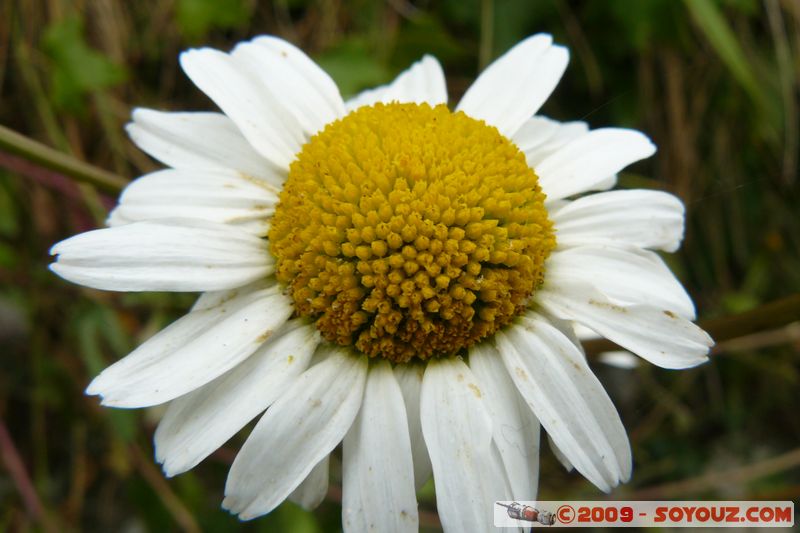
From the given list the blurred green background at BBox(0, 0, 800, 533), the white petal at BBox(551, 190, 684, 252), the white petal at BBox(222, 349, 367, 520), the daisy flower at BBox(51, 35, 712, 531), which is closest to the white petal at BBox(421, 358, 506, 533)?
the daisy flower at BBox(51, 35, 712, 531)

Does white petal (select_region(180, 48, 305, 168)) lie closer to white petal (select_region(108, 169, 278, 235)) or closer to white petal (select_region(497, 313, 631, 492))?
white petal (select_region(108, 169, 278, 235))

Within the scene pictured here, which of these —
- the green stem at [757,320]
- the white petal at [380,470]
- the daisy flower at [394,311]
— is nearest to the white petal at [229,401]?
the daisy flower at [394,311]

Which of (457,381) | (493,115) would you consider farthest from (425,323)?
(493,115)

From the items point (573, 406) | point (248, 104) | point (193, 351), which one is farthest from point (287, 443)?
point (248, 104)

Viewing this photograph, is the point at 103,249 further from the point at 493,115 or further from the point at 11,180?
the point at 11,180

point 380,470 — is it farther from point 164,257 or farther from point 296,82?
point 296,82
